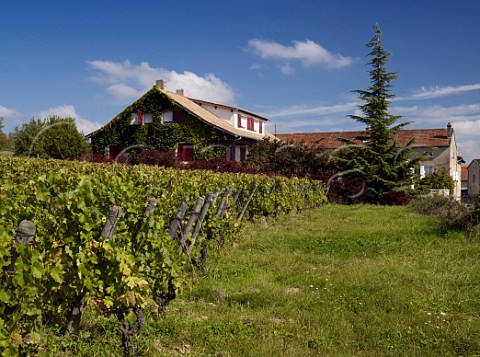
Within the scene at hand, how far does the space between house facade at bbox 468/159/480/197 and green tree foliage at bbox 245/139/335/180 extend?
152 feet

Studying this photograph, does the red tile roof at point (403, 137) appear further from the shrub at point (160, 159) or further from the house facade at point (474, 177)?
the house facade at point (474, 177)

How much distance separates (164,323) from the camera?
4.80m

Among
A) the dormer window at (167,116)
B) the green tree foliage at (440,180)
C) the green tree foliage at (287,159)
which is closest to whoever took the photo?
the green tree foliage at (287,159)

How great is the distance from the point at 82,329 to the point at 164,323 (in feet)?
2.71

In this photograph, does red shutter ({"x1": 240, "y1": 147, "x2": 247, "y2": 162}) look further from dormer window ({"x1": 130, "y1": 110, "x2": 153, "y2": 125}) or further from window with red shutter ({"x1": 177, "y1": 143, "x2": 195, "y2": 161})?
dormer window ({"x1": 130, "y1": 110, "x2": 153, "y2": 125})

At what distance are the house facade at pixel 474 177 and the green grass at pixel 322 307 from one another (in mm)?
62918

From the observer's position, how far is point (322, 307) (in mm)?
5676

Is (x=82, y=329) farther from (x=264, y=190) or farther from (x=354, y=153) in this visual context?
(x=354, y=153)

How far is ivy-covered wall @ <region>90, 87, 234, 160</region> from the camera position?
31.8 metres

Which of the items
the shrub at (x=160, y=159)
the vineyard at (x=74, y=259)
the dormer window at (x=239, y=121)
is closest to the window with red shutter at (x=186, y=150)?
the dormer window at (x=239, y=121)

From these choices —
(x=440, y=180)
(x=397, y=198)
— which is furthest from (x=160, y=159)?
(x=440, y=180)

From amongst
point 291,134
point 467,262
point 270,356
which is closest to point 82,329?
point 270,356

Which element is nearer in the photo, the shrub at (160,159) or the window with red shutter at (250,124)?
the shrub at (160,159)

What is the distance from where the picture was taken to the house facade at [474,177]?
6509 cm
